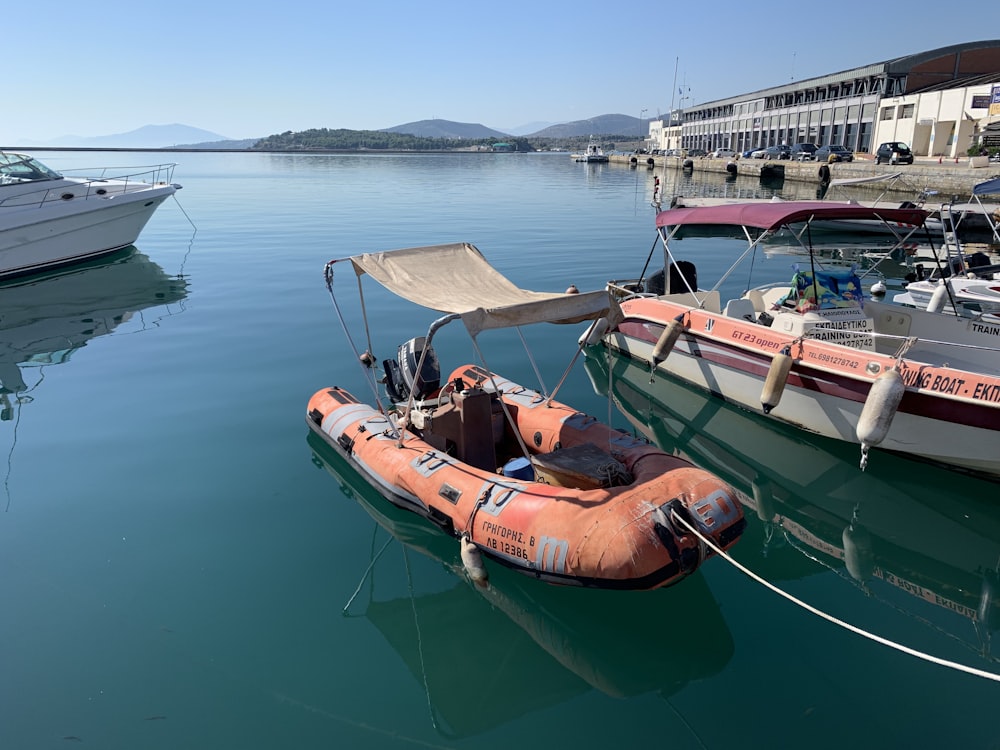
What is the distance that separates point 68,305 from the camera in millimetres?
17188

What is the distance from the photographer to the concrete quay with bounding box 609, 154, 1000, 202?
32.5m

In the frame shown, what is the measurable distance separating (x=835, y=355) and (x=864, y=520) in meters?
2.21

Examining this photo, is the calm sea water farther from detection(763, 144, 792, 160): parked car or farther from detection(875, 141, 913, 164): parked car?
detection(763, 144, 792, 160): parked car

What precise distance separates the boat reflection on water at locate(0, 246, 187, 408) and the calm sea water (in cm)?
121

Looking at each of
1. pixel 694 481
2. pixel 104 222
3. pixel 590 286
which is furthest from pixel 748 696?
pixel 104 222

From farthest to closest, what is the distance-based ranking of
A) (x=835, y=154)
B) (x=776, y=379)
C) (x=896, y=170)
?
(x=835, y=154) → (x=896, y=170) → (x=776, y=379)

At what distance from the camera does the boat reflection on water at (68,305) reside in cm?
1308

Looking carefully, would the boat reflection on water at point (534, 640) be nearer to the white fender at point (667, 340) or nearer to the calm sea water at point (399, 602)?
the calm sea water at point (399, 602)

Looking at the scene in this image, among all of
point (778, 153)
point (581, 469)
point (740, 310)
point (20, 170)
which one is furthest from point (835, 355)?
point (778, 153)

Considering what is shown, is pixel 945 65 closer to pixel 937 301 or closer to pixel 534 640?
pixel 937 301

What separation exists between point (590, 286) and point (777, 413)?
8.80 m

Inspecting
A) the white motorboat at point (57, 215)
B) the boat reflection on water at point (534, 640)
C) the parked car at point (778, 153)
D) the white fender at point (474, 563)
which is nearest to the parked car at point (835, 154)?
the parked car at point (778, 153)

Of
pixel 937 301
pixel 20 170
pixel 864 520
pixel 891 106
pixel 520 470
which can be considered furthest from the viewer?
pixel 891 106

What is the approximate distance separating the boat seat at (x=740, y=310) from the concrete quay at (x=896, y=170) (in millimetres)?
12948
